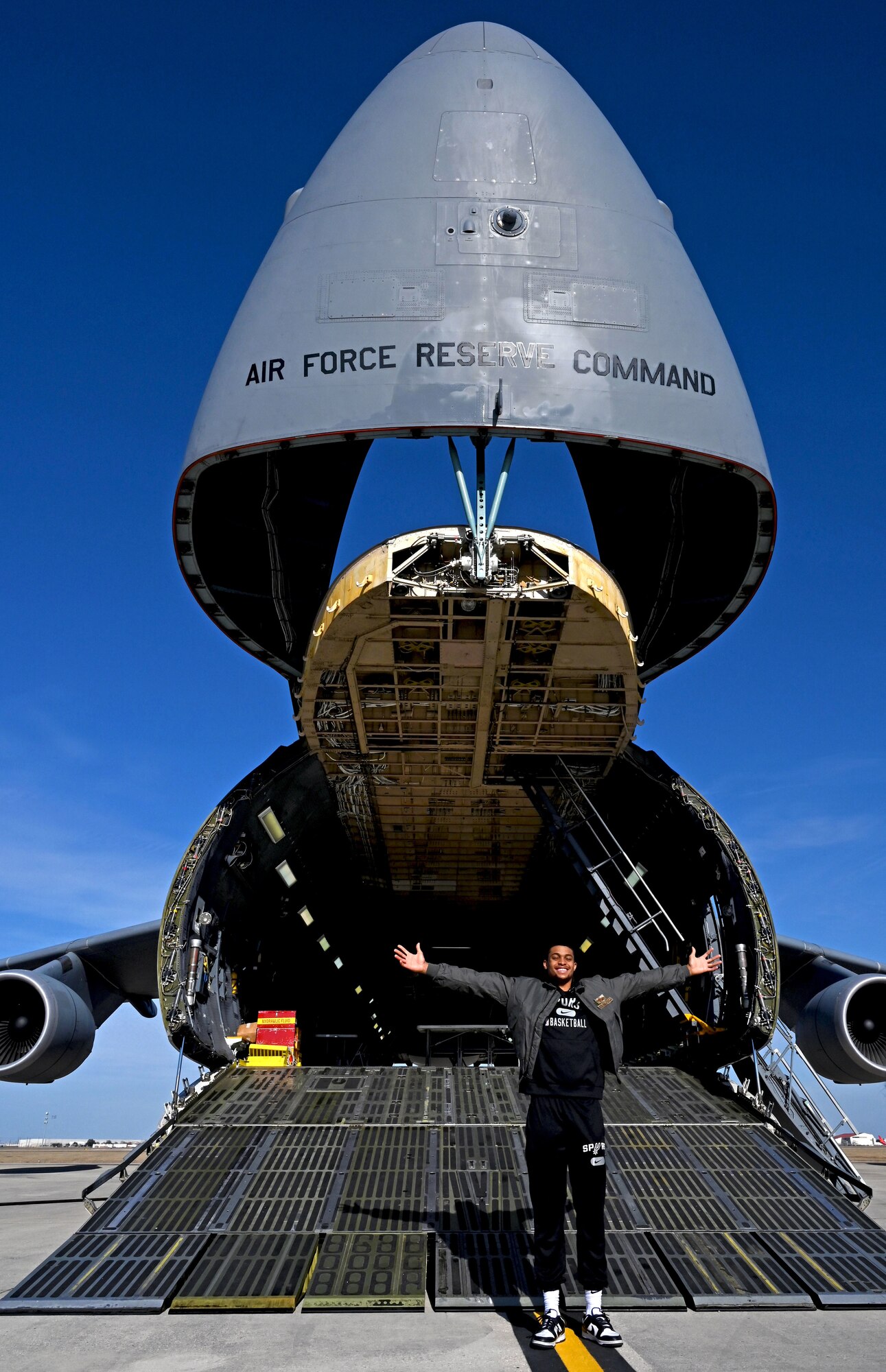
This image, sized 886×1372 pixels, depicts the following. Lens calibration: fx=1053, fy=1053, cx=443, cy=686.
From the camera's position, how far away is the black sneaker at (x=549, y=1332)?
4.42 metres

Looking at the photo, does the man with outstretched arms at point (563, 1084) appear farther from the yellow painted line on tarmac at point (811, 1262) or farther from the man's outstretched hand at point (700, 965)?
the yellow painted line on tarmac at point (811, 1262)

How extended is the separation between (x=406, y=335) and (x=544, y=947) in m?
13.3

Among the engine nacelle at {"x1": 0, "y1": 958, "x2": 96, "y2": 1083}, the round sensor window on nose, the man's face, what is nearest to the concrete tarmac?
the man's face

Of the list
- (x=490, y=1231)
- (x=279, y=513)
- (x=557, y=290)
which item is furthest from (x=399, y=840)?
(x=490, y=1231)

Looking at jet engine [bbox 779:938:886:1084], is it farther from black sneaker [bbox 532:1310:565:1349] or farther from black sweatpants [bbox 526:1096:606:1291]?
black sneaker [bbox 532:1310:565:1349]

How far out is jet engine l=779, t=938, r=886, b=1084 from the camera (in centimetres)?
1166

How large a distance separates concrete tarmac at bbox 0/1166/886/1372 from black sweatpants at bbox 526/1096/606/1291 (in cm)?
40

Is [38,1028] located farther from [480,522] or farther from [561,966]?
[561,966]

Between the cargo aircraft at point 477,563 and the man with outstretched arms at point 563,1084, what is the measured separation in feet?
14.4

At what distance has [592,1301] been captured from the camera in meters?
4.68

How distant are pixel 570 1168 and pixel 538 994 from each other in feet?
2.62

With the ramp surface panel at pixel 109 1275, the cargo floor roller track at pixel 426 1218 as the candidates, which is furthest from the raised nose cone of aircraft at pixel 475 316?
the ramp surface panel at pixel 109 1275

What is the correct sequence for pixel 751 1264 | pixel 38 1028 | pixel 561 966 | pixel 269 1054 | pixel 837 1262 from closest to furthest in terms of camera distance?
pixel 561 966 → pixel 751 1264 → pixel 837 1262 → pixel 269 1054 → pixel 38 1028

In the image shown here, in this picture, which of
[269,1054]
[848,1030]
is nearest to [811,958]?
[848,1030]
